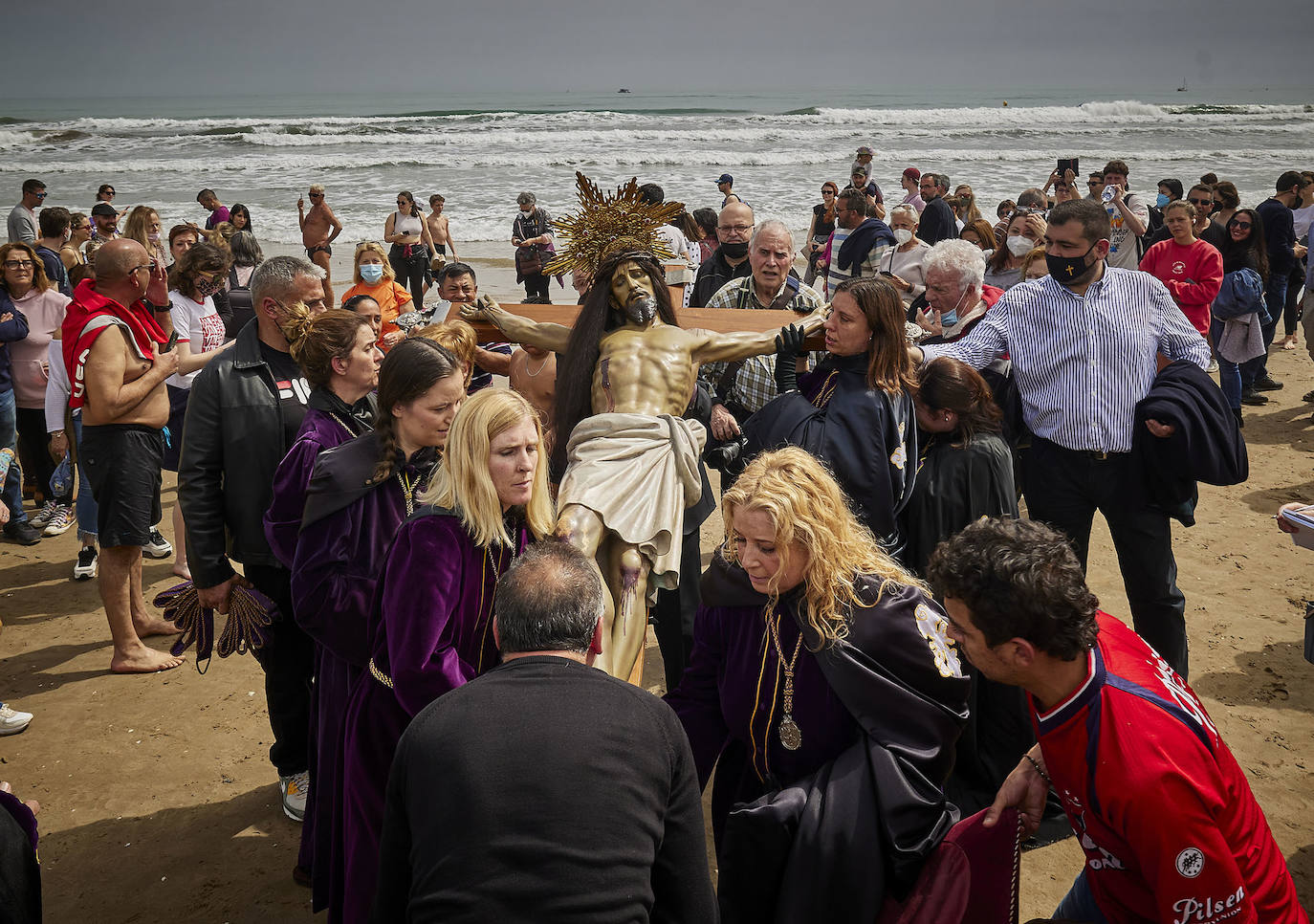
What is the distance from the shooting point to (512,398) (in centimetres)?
307

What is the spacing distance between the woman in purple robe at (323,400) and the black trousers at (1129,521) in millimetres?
3259

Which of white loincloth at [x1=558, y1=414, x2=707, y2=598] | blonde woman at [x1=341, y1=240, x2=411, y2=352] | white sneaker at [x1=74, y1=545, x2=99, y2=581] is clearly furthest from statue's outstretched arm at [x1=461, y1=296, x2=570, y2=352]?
white sneaker at [x1=74, y1=545, x2=99, y2=581]

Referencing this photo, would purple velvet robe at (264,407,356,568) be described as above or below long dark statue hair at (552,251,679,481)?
below

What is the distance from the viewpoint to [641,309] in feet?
14.3

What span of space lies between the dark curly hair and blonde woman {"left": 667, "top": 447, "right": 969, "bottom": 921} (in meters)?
0.38

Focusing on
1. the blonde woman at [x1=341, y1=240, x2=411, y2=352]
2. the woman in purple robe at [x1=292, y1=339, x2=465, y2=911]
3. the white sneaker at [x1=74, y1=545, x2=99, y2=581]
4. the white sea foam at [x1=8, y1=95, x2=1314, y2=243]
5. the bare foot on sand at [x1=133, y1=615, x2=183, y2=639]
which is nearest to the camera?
the woman in purple robe at [x1=292, y1=339, x2=465, y2=911]

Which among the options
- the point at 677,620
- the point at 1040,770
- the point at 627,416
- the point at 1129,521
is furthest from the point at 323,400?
the point at 1129,521

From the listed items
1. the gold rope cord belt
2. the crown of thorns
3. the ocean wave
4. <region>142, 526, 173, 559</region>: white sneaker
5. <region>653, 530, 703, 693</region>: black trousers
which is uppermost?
the ocean wave

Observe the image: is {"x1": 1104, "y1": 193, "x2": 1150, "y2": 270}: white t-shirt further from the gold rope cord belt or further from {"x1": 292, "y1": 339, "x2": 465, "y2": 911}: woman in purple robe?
the gold rope cord belt

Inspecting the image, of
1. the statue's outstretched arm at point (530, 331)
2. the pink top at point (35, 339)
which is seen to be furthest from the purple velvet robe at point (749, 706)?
the pink top at point (35, 339)

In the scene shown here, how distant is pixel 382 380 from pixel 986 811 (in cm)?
229

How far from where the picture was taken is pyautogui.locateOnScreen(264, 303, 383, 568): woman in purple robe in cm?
368

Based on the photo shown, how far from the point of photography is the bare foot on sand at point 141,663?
5.82 m

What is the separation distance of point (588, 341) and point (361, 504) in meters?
1.38
